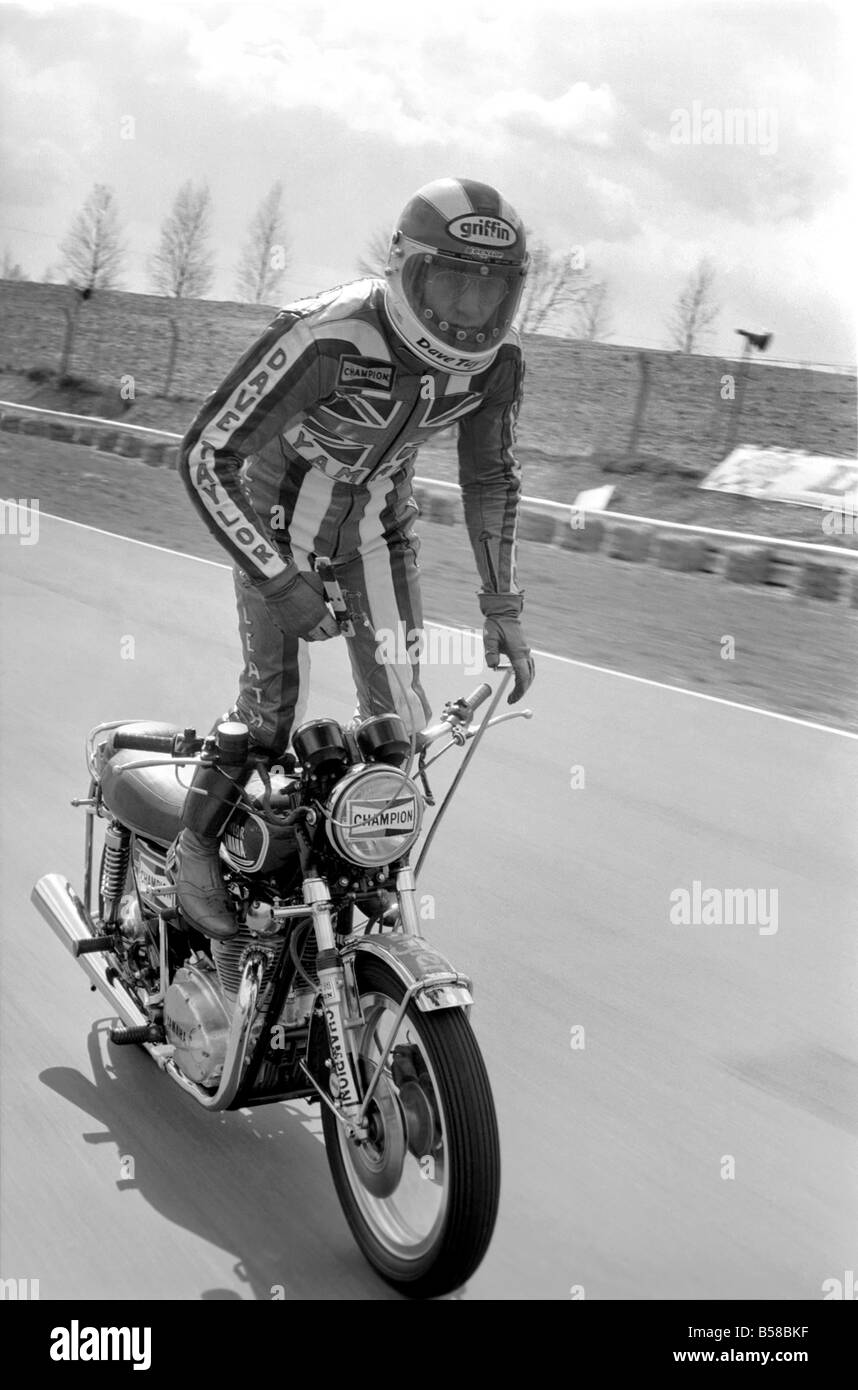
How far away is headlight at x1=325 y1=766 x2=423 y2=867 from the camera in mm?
2963

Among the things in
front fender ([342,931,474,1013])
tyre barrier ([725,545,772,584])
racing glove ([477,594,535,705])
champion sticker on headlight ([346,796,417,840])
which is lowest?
front fender ([342,931,474,1013])

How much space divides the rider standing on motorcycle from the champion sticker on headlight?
15.7 inches

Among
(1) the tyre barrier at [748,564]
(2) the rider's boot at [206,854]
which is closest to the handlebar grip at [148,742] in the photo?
(2) the rider's boot at [206,854]

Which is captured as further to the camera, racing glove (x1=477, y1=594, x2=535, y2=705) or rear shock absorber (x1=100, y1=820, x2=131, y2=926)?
rear shock absorber (x1=100, y1=820, x2=131, y2=926)

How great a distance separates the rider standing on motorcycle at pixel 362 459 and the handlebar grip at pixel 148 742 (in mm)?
268

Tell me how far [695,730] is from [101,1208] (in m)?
4.43

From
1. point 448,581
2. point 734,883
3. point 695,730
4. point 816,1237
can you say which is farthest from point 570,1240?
point 448,581

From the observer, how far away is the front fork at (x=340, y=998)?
2975 millimetres

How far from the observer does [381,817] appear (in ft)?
9.80

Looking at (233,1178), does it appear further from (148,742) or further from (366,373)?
(366,373)

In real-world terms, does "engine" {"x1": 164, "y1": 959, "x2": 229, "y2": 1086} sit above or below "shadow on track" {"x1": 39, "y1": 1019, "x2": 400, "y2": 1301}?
above

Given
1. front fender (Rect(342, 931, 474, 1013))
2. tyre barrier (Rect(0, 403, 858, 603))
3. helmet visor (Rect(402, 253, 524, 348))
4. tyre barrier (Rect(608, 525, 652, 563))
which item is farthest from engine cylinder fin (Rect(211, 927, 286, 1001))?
tyre barrier (Rect(608, 525, 652, 563))

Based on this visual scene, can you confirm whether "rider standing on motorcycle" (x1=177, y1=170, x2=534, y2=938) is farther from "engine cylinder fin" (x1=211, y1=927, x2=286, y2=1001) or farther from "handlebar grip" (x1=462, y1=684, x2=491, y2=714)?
"handlebar grip" (x1=462, y1=684, x2=491, y2=714)

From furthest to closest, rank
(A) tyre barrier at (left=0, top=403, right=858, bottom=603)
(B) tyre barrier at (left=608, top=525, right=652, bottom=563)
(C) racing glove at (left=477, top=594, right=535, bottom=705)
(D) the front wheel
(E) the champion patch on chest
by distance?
(B) tyre barrier at (left=608, top=525, right=652, bottom=563), (A) tyre barrier at (left=0, top=403, right=858, bottom=603), (C) racing glove at (left=477, top=594, right=535, bottom=705), (E) the champion patch on chest, (D) the front wheel
